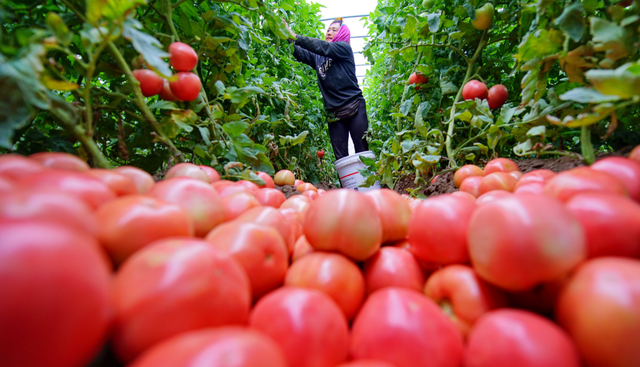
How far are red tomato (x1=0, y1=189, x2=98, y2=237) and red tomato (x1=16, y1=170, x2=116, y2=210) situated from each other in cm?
2

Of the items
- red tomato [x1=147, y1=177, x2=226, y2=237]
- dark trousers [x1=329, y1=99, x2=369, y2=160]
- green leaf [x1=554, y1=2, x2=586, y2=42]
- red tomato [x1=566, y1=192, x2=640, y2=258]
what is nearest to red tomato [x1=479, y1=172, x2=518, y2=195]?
green leaf [x1=554, y1=2, x2=586, y2=42]

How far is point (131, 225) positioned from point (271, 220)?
0.33 m

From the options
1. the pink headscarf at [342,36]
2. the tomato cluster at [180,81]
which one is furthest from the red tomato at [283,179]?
the pink headscarf at [342,36]

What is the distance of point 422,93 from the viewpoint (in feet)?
8.56

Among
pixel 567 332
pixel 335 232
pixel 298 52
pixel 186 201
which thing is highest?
pixel 298 52

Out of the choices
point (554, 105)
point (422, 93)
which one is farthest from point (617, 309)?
point (422, 93)

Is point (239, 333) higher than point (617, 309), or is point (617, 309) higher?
point (239, 333)

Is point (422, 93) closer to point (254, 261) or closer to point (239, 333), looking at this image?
point (254, 261)

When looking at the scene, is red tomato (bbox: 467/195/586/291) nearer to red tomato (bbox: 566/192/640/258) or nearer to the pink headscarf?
red tomato (bbox: 566/192/640/258)

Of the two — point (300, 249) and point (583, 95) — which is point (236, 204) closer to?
point (300, 249)

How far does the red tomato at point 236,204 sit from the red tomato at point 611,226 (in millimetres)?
725

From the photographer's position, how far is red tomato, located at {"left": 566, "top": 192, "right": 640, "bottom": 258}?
1.53 feet

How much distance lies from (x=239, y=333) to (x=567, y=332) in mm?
462

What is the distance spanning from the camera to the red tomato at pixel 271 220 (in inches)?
27.8
